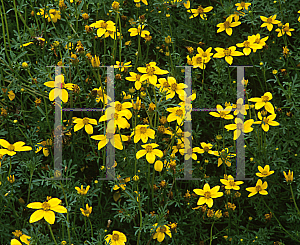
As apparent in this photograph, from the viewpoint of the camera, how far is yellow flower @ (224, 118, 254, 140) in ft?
5.24

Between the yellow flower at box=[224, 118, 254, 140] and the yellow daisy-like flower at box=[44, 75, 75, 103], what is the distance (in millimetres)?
760

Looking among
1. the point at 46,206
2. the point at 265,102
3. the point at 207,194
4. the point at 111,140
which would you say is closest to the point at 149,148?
the point at 111,140

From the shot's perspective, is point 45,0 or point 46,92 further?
point 45,0

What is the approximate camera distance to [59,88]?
1.55m

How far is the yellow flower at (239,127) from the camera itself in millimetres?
1596

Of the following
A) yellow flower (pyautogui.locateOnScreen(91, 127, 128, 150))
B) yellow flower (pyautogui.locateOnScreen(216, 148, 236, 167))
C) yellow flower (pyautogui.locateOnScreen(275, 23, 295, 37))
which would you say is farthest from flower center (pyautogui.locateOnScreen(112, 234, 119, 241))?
yellow flower (pyautogui.locateOnScreen(275, 23, 295, 37))

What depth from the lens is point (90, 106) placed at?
5.42 feet

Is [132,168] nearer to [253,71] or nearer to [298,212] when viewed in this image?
[298,212]

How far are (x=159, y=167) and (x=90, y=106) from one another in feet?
1.58

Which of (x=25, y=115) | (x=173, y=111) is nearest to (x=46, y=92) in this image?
(x=25, y=115)

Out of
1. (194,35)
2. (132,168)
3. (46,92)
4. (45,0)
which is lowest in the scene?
(132,168)

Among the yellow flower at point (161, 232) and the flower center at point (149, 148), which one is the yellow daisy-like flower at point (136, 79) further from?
the yellow flower at point (161, 232)

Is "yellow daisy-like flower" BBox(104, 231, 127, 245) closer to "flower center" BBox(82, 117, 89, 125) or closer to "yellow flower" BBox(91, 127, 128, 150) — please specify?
"yellow flower" BBox(91, 127, 128, 150)

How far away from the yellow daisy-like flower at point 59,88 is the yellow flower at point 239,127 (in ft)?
2.49
